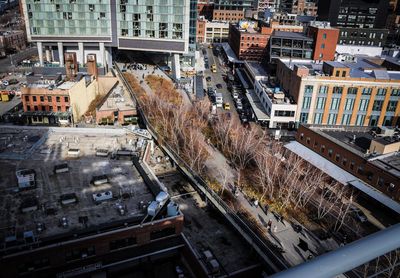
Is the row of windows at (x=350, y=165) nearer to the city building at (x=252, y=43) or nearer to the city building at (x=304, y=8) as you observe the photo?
the city building at (x=252, y=43)

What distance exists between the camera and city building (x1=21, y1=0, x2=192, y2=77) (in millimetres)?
77562

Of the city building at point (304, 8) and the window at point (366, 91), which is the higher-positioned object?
the city building at point (304, 8)

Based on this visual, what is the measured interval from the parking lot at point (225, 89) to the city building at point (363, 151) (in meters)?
18.4

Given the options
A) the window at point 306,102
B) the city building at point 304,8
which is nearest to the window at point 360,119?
the window at point 306,102

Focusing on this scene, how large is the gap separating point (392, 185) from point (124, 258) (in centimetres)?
3200

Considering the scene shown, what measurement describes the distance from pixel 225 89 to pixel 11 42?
7859 cm

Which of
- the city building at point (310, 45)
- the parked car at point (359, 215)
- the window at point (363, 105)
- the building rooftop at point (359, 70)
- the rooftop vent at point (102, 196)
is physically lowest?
the parked car at point (359, 215)

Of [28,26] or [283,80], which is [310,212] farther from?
[28,26]

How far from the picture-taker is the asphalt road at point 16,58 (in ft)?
321

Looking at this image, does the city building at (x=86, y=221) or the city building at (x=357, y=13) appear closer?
the city building at (x=86, y=221)

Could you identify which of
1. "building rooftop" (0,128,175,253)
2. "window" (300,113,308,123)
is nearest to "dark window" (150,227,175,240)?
"building rooftop" (0,128,175,253)

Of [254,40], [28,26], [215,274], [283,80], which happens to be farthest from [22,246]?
[254,40]

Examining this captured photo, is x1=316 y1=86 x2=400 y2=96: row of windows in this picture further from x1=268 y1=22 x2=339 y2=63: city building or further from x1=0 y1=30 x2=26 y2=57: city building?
x1=0 y1=30 x2=26 y2=57: city building

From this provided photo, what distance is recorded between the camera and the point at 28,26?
79.6m
